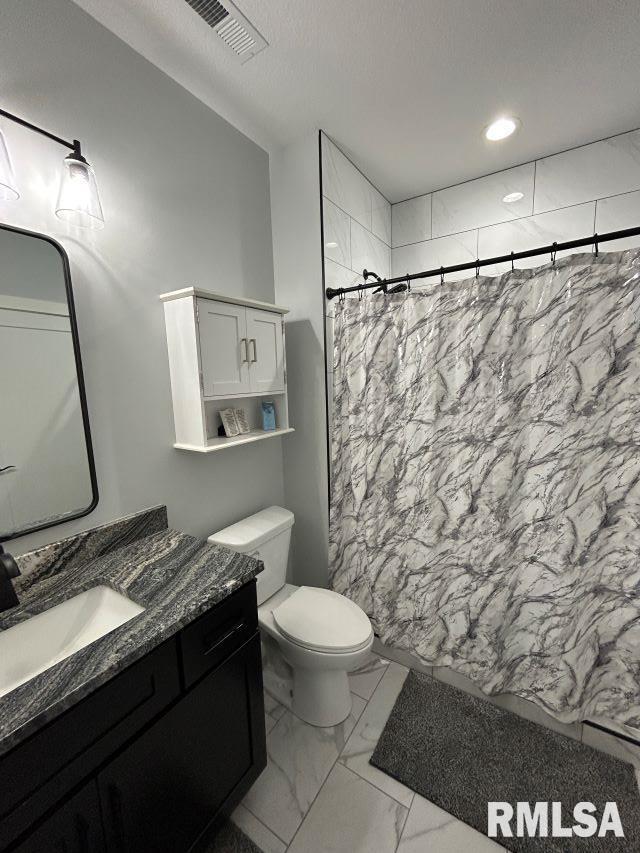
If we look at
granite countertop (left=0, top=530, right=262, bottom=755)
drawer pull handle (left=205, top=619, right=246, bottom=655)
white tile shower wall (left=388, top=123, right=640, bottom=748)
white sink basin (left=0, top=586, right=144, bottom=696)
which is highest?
white tile shower wall (left=388, top=123, right=640, bottom=748)

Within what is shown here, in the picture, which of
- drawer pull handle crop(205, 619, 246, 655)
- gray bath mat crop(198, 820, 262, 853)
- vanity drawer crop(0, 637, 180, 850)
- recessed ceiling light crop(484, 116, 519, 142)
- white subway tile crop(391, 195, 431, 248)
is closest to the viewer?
vanity drawer crop(0, 637, 180, 850)

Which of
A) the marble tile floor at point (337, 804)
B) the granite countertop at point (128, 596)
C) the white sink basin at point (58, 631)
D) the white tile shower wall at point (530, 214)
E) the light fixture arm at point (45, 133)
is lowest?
the marble tile floor at point (337, 804)

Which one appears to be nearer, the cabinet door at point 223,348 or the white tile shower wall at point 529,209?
the cabinet door at point 223,348

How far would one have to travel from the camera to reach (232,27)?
1.24 metres

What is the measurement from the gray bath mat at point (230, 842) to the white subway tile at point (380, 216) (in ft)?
9.18

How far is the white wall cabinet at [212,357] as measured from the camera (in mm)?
1403

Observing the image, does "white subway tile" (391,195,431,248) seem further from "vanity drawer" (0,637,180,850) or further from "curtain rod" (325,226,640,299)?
"vanity drawer" (0,637,180,850)

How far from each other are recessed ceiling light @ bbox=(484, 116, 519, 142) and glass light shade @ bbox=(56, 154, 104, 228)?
70.1 inches

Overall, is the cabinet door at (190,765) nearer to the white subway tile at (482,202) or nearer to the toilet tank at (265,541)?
the toilet tank at (265,541)

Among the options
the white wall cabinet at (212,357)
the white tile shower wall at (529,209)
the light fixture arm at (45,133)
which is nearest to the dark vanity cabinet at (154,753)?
the white wall cabinet at (212,357)

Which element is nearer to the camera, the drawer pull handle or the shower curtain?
the drawer pull handle

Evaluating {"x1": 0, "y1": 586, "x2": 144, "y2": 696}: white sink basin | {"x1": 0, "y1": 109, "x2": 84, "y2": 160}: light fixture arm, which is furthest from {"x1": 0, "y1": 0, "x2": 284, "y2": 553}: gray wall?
{"x1": 0, "y1": 586, "x2": 144, "y2": 696}: white sink basin

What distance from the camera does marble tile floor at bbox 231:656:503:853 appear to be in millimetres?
1188

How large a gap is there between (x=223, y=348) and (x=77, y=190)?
644 mm
